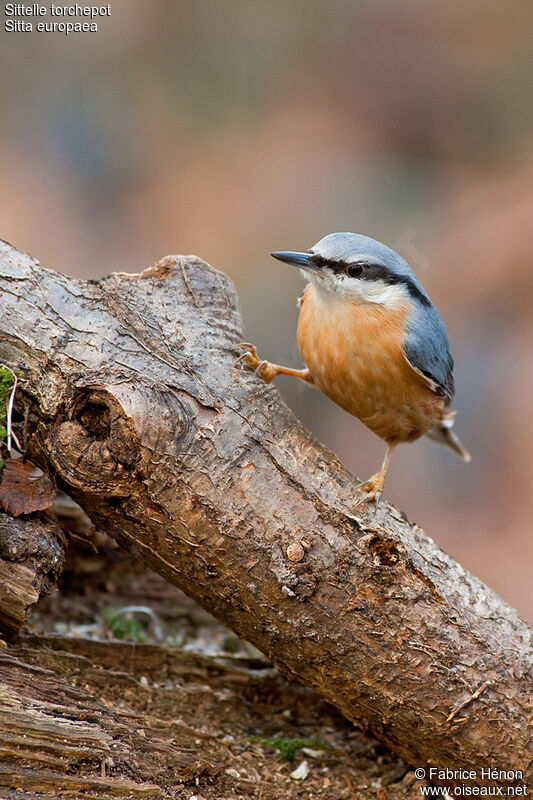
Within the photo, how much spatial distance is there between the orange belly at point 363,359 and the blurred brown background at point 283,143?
4.14m

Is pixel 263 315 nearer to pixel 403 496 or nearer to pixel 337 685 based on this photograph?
pixel 403 496

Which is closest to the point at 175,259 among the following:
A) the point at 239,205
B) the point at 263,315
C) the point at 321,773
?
the point at 321,773

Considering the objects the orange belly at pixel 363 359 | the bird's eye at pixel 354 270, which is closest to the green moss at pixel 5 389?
the orange belly at pixel 363 359

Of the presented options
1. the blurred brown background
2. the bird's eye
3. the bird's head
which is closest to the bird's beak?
the bird's head

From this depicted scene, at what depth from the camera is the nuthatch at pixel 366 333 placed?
3293mm

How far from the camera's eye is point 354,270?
131 inches

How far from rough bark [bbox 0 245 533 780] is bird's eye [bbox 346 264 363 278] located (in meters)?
0.84

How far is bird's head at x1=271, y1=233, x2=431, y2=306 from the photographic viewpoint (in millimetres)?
3283

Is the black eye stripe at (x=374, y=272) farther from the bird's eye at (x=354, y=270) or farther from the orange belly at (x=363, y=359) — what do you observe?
the orange belly at (x=363, y=359)

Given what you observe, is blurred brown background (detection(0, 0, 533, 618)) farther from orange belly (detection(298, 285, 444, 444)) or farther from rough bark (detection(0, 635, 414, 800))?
rough bark (detection(0, 635, 414, 800))

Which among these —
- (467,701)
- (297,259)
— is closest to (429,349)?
(297,259)

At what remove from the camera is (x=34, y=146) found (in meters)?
8.59

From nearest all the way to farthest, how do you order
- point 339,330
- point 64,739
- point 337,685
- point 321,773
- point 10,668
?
point 64,739 → point 10,668 → point 337,685 → point 321,773 → point 339,330

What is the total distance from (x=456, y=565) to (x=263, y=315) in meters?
4.91
